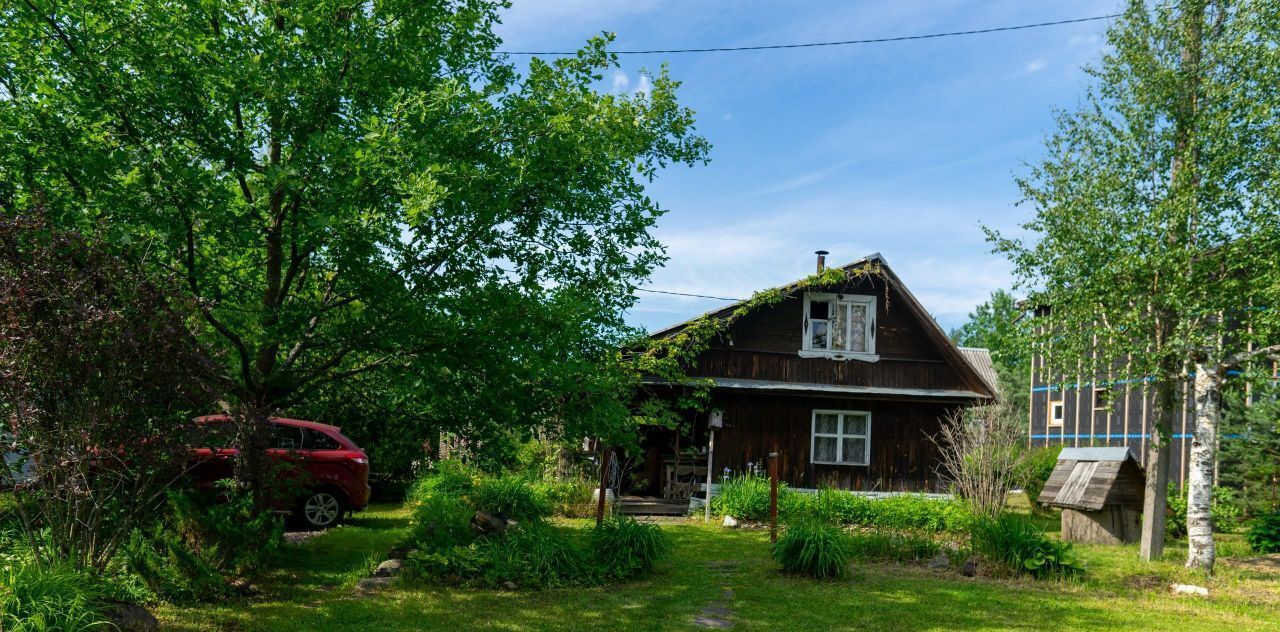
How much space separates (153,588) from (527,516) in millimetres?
7417

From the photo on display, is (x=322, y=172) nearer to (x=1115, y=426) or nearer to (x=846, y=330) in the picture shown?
(x=846, y=330)

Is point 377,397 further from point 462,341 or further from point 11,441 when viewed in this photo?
point 11,441

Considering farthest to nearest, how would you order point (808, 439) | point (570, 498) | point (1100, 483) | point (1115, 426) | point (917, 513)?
point (1115, 426)
point (808, 439)
point (570, 498)
point (917, 513)
point (1100, 483)

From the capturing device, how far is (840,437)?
68.3 ft

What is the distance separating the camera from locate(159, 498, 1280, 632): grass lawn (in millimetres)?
7879

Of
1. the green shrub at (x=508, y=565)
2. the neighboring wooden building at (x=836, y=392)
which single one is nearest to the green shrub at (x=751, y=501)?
the neighboring wooden building at (x=836, y=392)

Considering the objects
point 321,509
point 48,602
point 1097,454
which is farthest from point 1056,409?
point 48,602

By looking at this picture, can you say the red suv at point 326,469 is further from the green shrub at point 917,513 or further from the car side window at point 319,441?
the green shrub at point 917,513

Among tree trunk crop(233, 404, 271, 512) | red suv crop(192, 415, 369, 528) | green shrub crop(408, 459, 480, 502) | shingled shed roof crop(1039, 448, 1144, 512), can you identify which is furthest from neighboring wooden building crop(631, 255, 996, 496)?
tree trunk crop(233, 404, 271, 512)

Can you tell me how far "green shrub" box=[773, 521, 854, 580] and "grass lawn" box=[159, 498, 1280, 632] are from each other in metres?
0.21

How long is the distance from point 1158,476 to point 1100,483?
7.09 feet

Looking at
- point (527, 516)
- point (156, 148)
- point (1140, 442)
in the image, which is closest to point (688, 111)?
point (156, 148)

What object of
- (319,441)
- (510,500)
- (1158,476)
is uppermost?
(1158,476)

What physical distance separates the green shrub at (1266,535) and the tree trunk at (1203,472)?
2.84 metres
